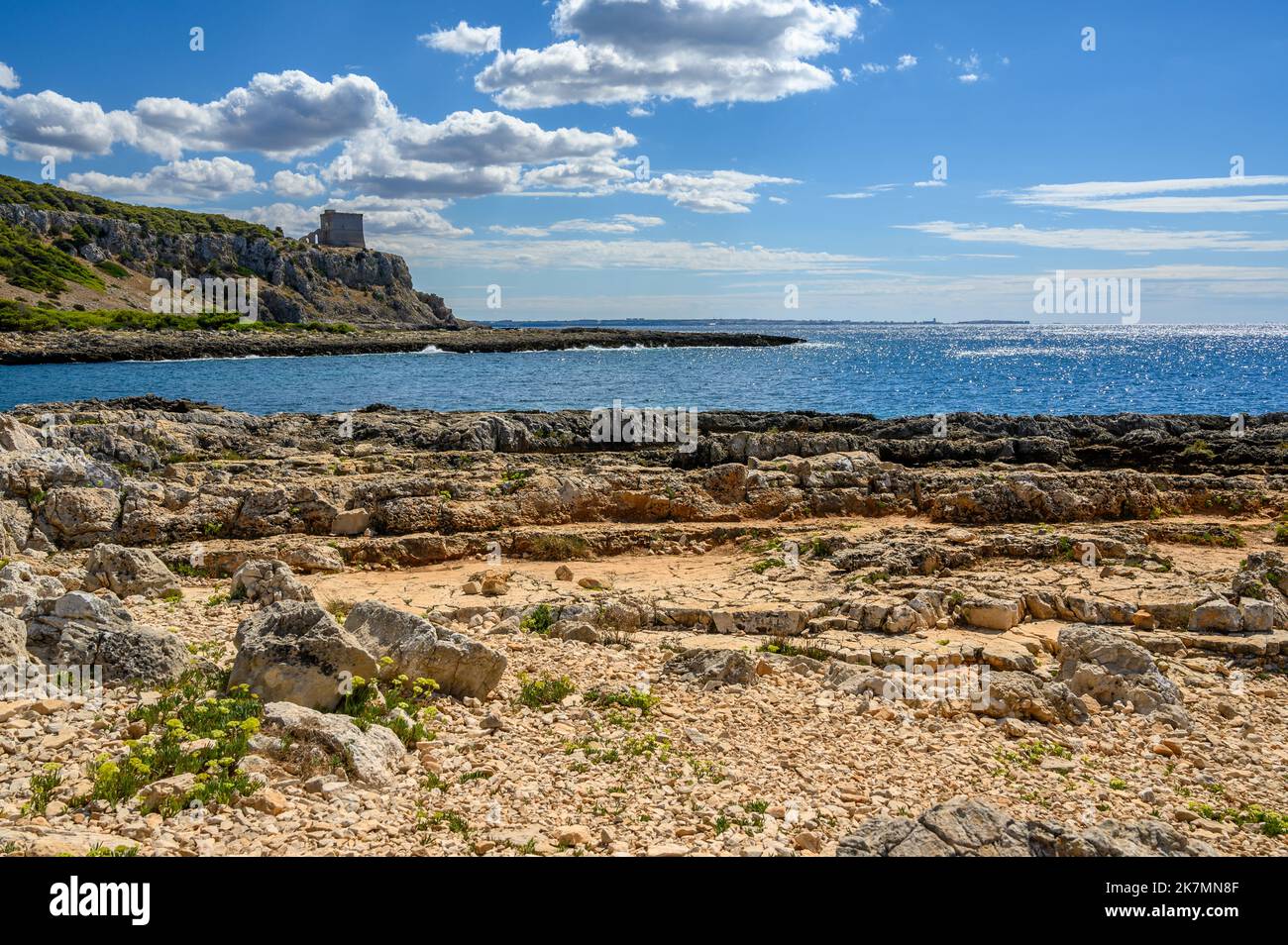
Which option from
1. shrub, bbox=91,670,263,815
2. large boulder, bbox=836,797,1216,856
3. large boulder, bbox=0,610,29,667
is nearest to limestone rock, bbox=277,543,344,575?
large boulder, bbox=0,610,29,667

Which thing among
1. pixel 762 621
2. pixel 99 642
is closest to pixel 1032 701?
pixel 762 621

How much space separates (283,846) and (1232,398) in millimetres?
67886

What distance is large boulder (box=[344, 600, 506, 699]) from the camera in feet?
28.5

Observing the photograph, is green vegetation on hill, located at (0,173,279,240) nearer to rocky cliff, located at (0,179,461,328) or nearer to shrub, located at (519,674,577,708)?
rocky cliff, located at (0,179,461,328)

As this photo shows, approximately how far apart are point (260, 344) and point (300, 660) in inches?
3936

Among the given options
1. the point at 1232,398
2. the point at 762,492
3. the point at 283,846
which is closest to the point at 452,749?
the point at 283,846

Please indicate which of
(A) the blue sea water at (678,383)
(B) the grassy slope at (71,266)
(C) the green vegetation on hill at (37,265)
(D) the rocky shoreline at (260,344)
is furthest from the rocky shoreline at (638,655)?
(C) the green vegetation on hill at (37,265)

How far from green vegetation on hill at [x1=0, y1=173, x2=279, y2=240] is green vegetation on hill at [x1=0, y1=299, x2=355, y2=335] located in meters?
39.0

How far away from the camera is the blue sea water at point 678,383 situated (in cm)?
5294

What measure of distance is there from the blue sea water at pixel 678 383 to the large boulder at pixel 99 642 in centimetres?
4010

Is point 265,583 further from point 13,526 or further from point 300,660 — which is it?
point 13,526

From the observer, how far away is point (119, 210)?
14938 centimetres

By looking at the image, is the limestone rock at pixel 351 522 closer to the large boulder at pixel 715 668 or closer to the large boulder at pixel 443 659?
the large boulder at pixel 443 659
